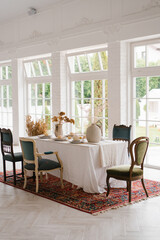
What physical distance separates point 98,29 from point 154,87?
6.87 ft

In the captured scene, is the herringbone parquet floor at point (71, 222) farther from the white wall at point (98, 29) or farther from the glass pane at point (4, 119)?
the glass pane at point (4, 119)

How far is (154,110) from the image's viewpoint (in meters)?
7.16

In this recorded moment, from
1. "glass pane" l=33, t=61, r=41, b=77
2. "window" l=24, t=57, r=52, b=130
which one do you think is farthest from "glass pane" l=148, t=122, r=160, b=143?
"glass pane" l=33, t=61, r=41, b=77

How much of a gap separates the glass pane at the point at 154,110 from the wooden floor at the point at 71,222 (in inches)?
94.4

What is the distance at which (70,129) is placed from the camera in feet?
31.2

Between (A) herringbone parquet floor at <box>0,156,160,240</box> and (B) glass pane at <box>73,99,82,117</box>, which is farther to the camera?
(B) glass pane at <box>73,99,82,117</box>

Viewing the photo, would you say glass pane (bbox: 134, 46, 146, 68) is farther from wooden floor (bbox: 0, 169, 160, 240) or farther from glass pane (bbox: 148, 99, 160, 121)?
wooden floor (bbox: 0, 169, 160, 240)

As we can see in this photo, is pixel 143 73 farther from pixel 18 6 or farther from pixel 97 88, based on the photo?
pixel 18 6

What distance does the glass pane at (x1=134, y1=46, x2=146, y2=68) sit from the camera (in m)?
7.31

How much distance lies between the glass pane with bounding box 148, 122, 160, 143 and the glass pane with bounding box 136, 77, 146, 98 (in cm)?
67

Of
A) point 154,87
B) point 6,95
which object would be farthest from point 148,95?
point 6,95

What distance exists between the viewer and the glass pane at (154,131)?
7.11m

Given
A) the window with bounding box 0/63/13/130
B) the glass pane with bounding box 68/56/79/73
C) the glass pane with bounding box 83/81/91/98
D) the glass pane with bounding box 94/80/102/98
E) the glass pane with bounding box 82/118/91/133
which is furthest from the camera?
the window with bounding box 0/63/13/130

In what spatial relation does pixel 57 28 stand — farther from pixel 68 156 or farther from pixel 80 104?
→ pixel 68 156
